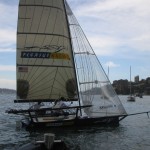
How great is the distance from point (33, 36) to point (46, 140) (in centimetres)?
1616

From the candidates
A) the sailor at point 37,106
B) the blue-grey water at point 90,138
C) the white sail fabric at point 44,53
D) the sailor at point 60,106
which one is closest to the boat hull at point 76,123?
the blue-grey water at point 90,138

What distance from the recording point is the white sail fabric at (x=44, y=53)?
30953 millimetres

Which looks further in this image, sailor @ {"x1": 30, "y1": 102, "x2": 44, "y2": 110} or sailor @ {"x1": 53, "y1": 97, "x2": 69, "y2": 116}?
sailor @ {"x1": 30, "y1": 102, "x2": 44, "y2": 110}

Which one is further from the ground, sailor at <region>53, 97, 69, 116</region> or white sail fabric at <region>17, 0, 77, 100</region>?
white sail fabric at <region>17, 0, 77, 100</region>

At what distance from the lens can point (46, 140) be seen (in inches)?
636

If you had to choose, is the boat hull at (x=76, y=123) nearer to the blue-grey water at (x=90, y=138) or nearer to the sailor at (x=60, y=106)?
the blue-grey water at (x=90, y=138)

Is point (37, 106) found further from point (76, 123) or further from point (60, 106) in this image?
point (76, 123)

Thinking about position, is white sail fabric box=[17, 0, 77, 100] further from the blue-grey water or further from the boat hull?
the blue-grey water

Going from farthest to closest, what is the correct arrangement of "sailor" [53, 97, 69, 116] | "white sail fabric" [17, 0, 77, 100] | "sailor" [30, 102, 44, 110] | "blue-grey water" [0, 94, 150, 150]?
"white sail fabric" [17, 0, 77, 100] → "sailor" [30, 102, 44, 110] → "sailor" [53, 97, 69, 116] → "blue-grey water" [0, 94, 150, 150]

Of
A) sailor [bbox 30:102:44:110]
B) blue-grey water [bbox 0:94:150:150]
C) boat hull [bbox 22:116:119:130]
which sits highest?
sailor [bbox 30:102:44:110]

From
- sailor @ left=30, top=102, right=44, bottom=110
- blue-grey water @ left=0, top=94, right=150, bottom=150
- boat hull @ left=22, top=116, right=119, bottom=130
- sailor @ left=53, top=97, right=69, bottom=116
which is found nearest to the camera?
blue-grey water @ left=0, top=94, right=150, bottom=150

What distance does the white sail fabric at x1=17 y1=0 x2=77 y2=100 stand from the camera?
102ft

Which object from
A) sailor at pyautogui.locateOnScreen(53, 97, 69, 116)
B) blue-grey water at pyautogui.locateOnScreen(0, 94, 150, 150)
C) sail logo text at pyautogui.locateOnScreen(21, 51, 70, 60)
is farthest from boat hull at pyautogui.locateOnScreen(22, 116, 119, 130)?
sail logo text at pyautogui.locateOnScreen(21, 51, 70, 60)

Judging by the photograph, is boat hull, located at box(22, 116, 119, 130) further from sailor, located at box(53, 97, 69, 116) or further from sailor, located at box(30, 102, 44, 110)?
sailor, located at box(30, 102, 44, 110)
